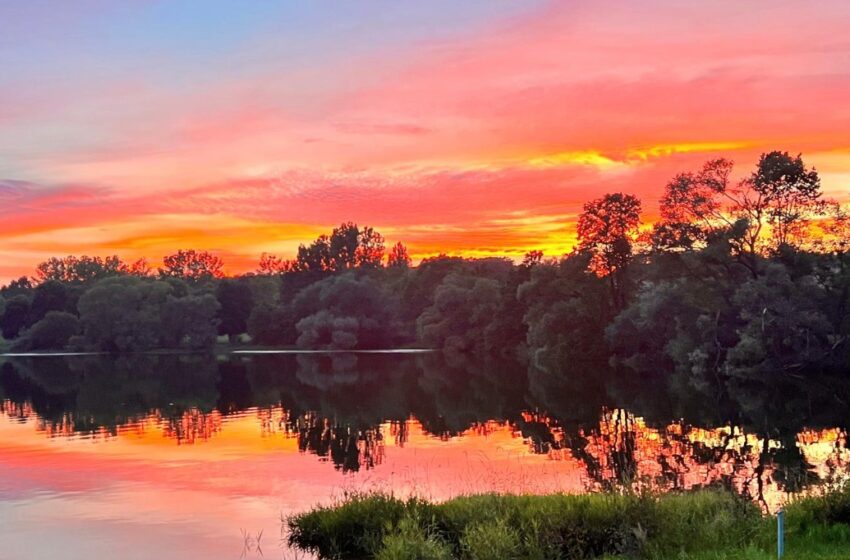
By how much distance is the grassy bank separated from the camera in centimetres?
1408

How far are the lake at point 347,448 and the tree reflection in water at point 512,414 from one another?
15 centimetres

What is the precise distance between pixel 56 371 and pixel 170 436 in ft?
182

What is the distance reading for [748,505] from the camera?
57.3 ft

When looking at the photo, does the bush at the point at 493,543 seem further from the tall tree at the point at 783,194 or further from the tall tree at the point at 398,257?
the tall tree at the point at 398,257

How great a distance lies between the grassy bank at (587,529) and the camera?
1408 centimetres

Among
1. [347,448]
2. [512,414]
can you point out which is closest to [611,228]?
[512,414]

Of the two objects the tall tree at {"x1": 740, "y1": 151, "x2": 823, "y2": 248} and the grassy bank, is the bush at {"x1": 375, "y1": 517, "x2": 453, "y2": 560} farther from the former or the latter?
the tall tree at {"x1": 740, "y1": 151, "x2": 823, "y2": 248}

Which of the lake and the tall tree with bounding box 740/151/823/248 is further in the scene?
the tall tree with bounding box 740/151/823/248

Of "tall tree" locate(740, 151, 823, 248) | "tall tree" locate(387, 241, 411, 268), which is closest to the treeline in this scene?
"tall tree" locate(740, 151, 823, 248)

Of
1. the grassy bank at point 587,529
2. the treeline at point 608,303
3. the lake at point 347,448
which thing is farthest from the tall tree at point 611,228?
the grassy bank at point 587,529

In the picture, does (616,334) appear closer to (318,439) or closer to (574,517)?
(318,439)

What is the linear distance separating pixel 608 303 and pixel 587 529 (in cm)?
6887

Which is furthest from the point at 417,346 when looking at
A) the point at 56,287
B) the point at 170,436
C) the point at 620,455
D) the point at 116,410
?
the point at 620,455

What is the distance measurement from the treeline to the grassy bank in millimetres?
45058
